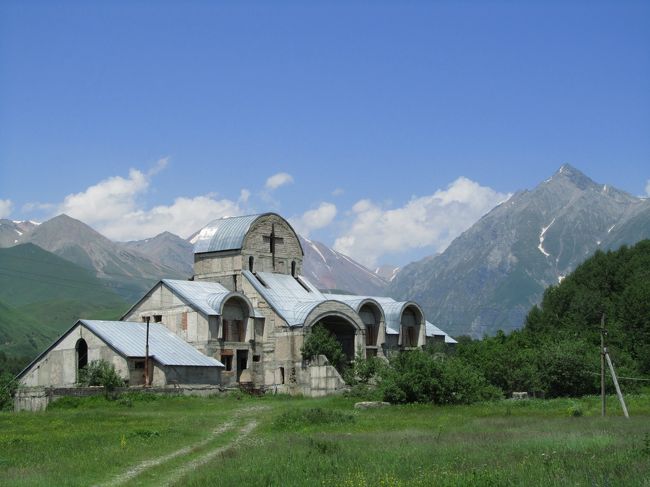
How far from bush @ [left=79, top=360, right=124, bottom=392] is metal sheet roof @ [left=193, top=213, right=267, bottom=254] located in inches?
688

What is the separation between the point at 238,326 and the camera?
70875 mm

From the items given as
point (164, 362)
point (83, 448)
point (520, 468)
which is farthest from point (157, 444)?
point (164, 362)

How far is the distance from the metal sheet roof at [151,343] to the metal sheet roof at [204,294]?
2781 millimetres

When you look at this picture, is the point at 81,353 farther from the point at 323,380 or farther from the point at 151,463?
the point at 151,463

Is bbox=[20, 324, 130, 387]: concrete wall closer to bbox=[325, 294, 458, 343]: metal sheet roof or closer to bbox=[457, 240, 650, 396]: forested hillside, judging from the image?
bbox=[325, 294, 458, 343]: metal sheet roof

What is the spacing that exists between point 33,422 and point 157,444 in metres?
10.5

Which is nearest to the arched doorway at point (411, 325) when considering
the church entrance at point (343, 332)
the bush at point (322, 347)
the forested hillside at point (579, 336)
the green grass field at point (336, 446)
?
the forested hillside at point (579, 336)

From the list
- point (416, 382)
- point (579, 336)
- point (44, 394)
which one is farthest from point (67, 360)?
point (579, 336)

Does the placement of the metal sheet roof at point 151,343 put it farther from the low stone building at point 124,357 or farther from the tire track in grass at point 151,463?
the tire track in grass at point 151,463

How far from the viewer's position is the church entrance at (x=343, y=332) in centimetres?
7525

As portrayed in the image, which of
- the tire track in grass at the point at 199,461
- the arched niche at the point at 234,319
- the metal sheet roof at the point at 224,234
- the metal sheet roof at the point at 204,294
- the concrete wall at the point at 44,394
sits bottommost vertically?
the tire track in grass at the point at 199,461

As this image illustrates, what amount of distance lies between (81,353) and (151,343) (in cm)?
487

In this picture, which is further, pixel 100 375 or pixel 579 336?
pixel 579 336

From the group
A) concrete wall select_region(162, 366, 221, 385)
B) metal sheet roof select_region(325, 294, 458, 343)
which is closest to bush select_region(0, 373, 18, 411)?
concrete wall select_region(162, 366, 221, 385)
